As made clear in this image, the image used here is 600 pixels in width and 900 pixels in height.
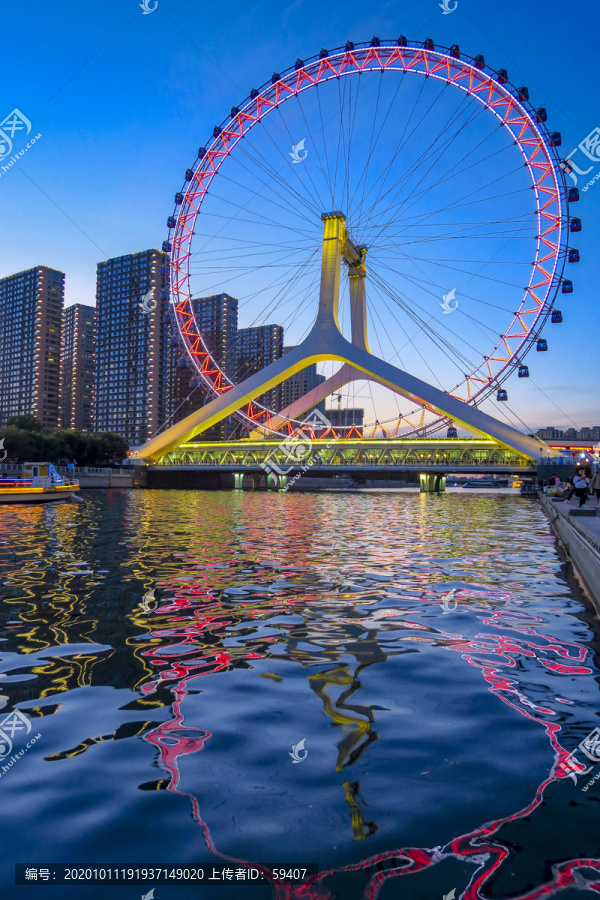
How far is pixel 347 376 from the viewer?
5788cm

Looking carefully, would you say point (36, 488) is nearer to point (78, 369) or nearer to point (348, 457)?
point (348, 457)

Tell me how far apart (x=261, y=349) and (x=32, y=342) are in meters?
51.8

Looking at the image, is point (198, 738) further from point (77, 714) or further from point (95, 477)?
point (95, 477)

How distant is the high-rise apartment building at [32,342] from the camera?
13762 cm

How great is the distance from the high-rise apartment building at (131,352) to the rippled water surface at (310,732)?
13303cm

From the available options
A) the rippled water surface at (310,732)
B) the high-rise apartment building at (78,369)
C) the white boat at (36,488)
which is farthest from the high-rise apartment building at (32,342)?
the rippled water surface at (310,732)

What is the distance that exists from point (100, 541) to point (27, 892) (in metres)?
13.2

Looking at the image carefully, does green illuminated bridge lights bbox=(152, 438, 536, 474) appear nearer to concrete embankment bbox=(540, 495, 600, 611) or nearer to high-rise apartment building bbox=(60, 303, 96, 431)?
concrete embankment bbox=(540, 495, 600, 611)

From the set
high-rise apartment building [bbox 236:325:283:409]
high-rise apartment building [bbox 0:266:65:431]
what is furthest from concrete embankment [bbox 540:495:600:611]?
high-rise apartment building [bbox 0:266:65:431]

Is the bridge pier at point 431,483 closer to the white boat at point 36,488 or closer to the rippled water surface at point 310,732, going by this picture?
the white boat at point 36,488

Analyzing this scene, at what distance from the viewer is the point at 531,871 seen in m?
2.65

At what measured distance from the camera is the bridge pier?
68.9 m

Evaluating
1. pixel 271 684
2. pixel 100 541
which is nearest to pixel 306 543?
pixel 100 541

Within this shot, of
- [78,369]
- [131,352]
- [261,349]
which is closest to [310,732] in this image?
[131,352]
